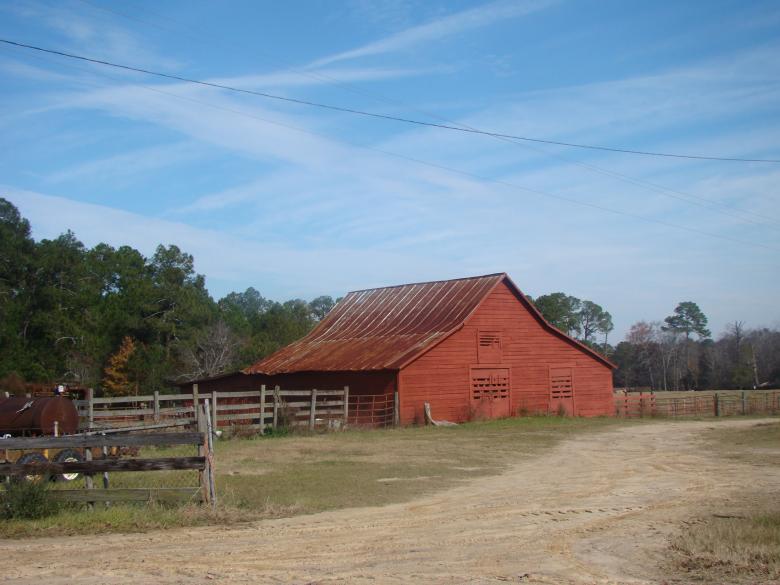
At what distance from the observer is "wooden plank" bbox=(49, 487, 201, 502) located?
11672 mm

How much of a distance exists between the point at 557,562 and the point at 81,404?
16560mm

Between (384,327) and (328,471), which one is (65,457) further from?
(384,327)

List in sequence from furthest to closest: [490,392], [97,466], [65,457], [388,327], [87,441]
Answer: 1. [388,327]
2. [490,392]
3. [65,457]
4. [87,441]
5. [97,466]

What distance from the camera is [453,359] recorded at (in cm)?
3309

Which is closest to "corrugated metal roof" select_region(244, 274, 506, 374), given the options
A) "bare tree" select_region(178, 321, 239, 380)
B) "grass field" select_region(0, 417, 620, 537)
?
"grass field" select_region(0, 417, 620, 537)

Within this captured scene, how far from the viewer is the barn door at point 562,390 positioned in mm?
36469

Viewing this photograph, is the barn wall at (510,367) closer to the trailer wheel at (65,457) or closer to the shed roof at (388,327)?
the shed roof at (388,327)

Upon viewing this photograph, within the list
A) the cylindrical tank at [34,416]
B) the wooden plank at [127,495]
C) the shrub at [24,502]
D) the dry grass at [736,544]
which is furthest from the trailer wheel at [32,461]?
the dry grass at [736,544]

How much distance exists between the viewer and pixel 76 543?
9.88 metres

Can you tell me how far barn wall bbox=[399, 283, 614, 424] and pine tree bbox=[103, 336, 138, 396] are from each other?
33901mm

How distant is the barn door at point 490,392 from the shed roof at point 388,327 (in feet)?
8.48

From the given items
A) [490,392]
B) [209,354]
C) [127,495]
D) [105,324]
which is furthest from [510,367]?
[105,324]

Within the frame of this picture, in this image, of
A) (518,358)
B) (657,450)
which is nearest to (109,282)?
(518,358)

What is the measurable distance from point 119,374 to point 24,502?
5196cm
